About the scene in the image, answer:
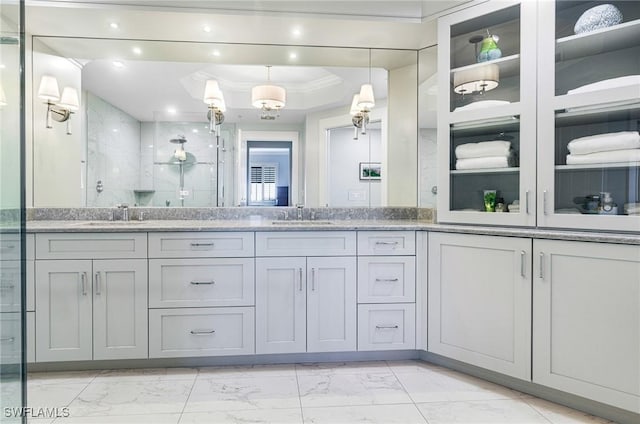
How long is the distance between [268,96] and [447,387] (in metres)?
2.30

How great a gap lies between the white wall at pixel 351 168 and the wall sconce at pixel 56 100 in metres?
1.92

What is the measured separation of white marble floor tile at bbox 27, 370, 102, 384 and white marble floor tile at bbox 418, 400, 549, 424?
1.88 m

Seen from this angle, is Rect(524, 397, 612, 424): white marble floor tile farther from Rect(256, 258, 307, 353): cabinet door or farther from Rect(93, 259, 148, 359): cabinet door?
Rect(93, 259, 148, 359): cabinet door

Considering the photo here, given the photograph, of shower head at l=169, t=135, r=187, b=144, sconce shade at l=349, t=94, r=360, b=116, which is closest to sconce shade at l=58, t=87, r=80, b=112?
shower head at l=169, t=135, r=187, b=144

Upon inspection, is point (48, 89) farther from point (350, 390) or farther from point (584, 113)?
point (584, 113)

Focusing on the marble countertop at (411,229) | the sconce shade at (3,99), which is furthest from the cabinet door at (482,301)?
the sconce shade at (3,99)

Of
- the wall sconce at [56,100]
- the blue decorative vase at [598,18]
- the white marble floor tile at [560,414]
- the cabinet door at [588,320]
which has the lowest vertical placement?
the white marble floor tile at [560,414]

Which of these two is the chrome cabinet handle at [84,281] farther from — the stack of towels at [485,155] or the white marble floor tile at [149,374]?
the stack of towels at [485,155]

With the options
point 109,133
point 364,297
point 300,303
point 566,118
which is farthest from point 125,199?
point 566,118

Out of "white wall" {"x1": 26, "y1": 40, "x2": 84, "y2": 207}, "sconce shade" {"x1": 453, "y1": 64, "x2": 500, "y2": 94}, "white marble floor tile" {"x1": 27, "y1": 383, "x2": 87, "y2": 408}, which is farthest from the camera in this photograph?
"white wall" {"x1": 26, "y1": 40, "x2": 84, "y2": 207}

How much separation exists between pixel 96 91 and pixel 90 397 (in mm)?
2066

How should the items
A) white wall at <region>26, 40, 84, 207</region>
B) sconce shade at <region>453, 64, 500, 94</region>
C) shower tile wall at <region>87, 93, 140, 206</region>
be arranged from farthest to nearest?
shower tile wall at <region>87, 93, 140, 206</region> → white wall at <region>26, 40, 84, 207</region> → sconce shade at <region>453, 64, 500, 94</region>

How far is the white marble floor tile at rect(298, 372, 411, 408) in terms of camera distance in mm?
1814

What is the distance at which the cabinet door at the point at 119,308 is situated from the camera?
6.71 ft
